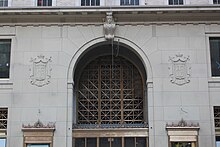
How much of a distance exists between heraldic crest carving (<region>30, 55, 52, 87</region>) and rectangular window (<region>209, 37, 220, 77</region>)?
7845 millimetres

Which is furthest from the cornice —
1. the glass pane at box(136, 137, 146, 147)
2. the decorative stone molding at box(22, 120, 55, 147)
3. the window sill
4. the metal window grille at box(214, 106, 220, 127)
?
the glass pane at box(136, 137, 146, 147)

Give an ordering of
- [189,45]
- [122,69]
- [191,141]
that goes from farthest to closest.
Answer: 1. [122,69]
2. [189,45]
3. [191,141]

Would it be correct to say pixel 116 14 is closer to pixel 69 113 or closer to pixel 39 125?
pixel 69 113

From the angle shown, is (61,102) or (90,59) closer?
(61,102)

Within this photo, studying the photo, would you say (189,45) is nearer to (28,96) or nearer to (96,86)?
(96,86)

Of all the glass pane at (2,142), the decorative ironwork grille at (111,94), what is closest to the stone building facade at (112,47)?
the glass pane at (2,142)

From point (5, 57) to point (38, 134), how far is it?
422 centimetres

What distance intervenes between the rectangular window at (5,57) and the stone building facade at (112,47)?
49 millimetres

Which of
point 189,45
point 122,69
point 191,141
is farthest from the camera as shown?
point 122,69

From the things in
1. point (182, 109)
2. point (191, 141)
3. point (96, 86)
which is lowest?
point (191, 141)

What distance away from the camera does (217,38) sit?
18672 mm

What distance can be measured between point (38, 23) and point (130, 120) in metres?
6.61

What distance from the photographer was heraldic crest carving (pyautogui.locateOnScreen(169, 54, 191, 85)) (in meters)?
18.0

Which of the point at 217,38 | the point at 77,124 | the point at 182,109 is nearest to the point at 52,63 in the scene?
the point at 77,124
